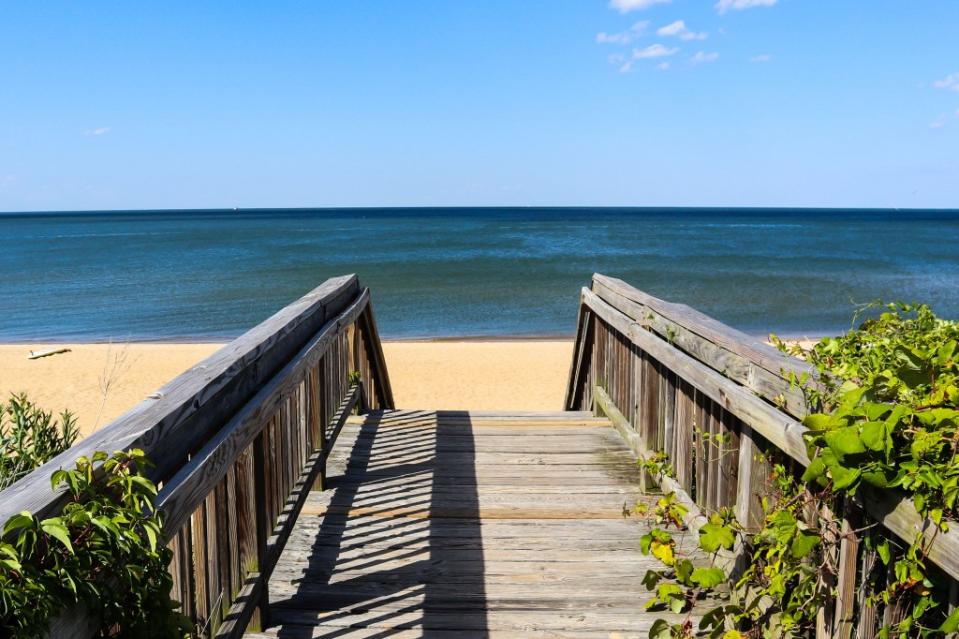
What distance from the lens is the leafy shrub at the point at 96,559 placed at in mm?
1274

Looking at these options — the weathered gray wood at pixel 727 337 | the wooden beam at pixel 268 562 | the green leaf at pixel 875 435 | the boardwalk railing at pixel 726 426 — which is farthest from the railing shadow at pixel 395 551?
the green leaf at pixel 875 435

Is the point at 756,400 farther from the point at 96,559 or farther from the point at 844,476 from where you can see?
the point at 96,559

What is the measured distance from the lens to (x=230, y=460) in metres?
2.41

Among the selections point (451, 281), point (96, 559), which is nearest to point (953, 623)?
point (96, 559)

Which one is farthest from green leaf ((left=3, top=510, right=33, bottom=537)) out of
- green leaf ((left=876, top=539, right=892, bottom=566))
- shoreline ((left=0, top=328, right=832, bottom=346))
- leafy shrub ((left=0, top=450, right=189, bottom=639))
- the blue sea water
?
shoreline ((left=0, top=328, right=832, bottom=346))

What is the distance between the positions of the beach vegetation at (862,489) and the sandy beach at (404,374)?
10.0 meters

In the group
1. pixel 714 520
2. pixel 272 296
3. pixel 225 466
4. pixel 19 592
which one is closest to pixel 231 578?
pixel 225 466

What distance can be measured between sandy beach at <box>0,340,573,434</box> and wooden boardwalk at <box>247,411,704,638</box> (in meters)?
7.40

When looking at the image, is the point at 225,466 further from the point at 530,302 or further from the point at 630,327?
the point at 530,302

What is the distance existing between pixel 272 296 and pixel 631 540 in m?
29.6

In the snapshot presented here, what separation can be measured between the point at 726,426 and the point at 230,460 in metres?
1.94

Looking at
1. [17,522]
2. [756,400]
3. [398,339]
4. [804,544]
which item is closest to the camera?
[17,522]

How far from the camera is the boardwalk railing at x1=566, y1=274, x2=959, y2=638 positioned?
2043 mm

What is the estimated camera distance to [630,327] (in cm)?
464
